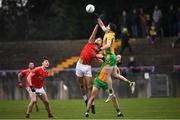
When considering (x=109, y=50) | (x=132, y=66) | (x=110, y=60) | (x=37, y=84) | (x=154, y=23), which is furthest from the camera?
(x=154, y=23)

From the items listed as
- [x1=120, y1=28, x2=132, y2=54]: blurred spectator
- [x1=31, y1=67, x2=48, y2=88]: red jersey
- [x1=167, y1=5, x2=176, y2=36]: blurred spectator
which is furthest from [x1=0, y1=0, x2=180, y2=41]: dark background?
[x1=31, y1=67, x2=48, y2=88]: red jersey

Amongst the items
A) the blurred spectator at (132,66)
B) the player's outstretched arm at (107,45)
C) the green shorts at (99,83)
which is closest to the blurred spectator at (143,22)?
the blurred spectator at (132,66)

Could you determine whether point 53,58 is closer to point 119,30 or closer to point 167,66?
point 119,30

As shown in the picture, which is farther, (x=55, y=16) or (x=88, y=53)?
(x=55, y=16)

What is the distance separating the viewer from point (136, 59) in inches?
2100

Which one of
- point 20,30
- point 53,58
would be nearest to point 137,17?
point 53,58

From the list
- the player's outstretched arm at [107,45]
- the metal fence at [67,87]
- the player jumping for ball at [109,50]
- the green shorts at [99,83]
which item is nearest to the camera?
the player's outstretched arm at [107,45]

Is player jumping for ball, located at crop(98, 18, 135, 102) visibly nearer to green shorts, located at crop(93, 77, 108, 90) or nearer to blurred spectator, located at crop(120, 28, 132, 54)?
green shorts, located at crop(93, 77, 108, 90)

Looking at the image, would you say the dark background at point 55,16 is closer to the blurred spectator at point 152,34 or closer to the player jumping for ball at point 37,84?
the blurred spectator at point 152,34

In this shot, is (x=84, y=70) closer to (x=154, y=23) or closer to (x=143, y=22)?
(x=154, y=23)

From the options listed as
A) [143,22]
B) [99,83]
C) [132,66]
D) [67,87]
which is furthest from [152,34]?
[99,83]

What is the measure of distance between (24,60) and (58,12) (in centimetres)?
1645

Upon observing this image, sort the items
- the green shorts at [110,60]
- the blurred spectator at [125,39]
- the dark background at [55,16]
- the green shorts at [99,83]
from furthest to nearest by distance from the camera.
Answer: the dark background at [55,16]
the blurred spectator at [125,39]
the green shorts at [110,60]
the green shorts at [99,83]

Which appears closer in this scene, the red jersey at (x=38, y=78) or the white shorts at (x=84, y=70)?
the red jersey at (x=38, y=78)
